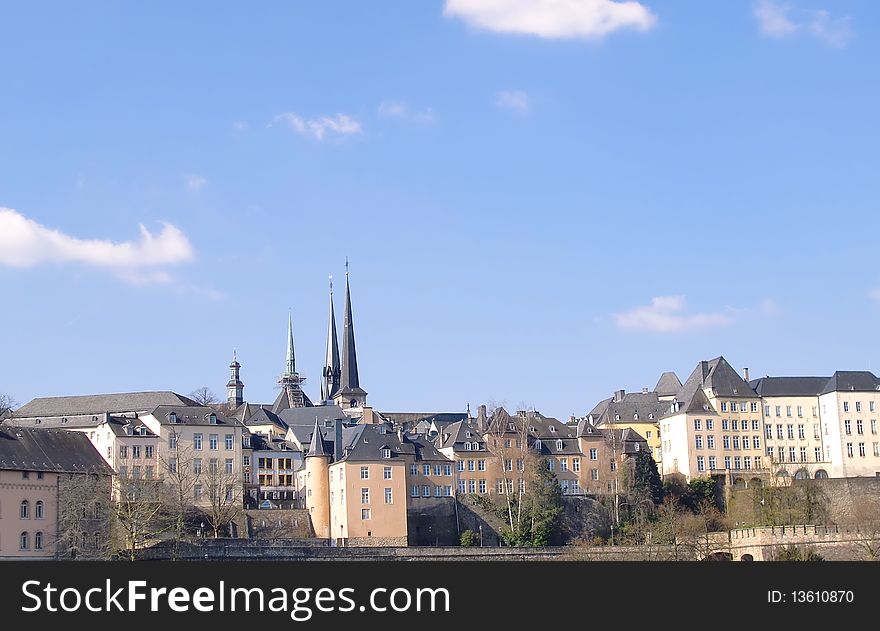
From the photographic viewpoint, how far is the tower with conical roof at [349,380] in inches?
5586

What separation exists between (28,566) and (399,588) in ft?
34.6

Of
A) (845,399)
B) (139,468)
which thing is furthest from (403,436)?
(845,399)

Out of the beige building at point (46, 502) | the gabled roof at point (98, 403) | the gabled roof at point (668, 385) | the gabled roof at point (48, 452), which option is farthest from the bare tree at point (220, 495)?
the gabled roof at point (668, 385)

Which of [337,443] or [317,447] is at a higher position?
[337,443]

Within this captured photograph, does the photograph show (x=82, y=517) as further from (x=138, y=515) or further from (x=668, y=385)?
(x=668, y=385)

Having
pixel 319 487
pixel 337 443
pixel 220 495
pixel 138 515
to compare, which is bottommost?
pixel 138 515

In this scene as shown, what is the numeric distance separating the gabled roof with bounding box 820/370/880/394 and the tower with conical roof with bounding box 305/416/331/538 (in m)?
37.6

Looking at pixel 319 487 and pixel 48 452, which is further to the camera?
pixel 319 487

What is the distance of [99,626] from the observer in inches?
1300

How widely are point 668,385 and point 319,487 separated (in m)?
35.6

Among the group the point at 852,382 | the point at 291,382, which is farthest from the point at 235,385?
the point at 852,382

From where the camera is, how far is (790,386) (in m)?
101

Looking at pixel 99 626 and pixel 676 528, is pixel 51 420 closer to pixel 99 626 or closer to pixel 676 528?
pixel 676 528

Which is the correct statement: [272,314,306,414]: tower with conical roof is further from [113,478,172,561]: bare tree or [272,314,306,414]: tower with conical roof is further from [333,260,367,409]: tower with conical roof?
[113,478,172,561]: bare tree
